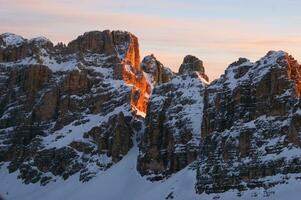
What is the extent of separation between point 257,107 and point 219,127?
12333 millimetres

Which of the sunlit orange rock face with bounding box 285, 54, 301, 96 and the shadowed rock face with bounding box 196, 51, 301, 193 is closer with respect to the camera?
the shadowed rock face with bounding box 196, 51, 301, 193

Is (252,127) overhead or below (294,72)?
below

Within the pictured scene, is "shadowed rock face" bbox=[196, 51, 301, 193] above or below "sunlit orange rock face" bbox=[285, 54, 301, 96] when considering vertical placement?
below

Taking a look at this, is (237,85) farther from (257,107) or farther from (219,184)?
(219,184)

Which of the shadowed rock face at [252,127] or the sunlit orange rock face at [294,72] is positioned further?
the sunlit orange rock face at [294,72]

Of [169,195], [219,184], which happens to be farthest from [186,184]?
[219,184]

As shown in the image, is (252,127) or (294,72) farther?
(294,72)

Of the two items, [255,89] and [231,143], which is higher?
[255,89]

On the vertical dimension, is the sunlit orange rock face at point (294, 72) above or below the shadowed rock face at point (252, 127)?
above

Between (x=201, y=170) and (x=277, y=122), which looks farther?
(x=201, y=170)

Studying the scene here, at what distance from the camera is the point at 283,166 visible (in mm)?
167000

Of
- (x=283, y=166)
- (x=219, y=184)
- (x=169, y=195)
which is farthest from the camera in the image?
(x=169, y=195)

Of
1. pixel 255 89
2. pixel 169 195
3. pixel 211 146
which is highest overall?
pixel 255 89

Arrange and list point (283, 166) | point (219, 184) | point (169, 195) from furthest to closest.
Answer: point (169, 195), point (219, 184), point (283, 166)
